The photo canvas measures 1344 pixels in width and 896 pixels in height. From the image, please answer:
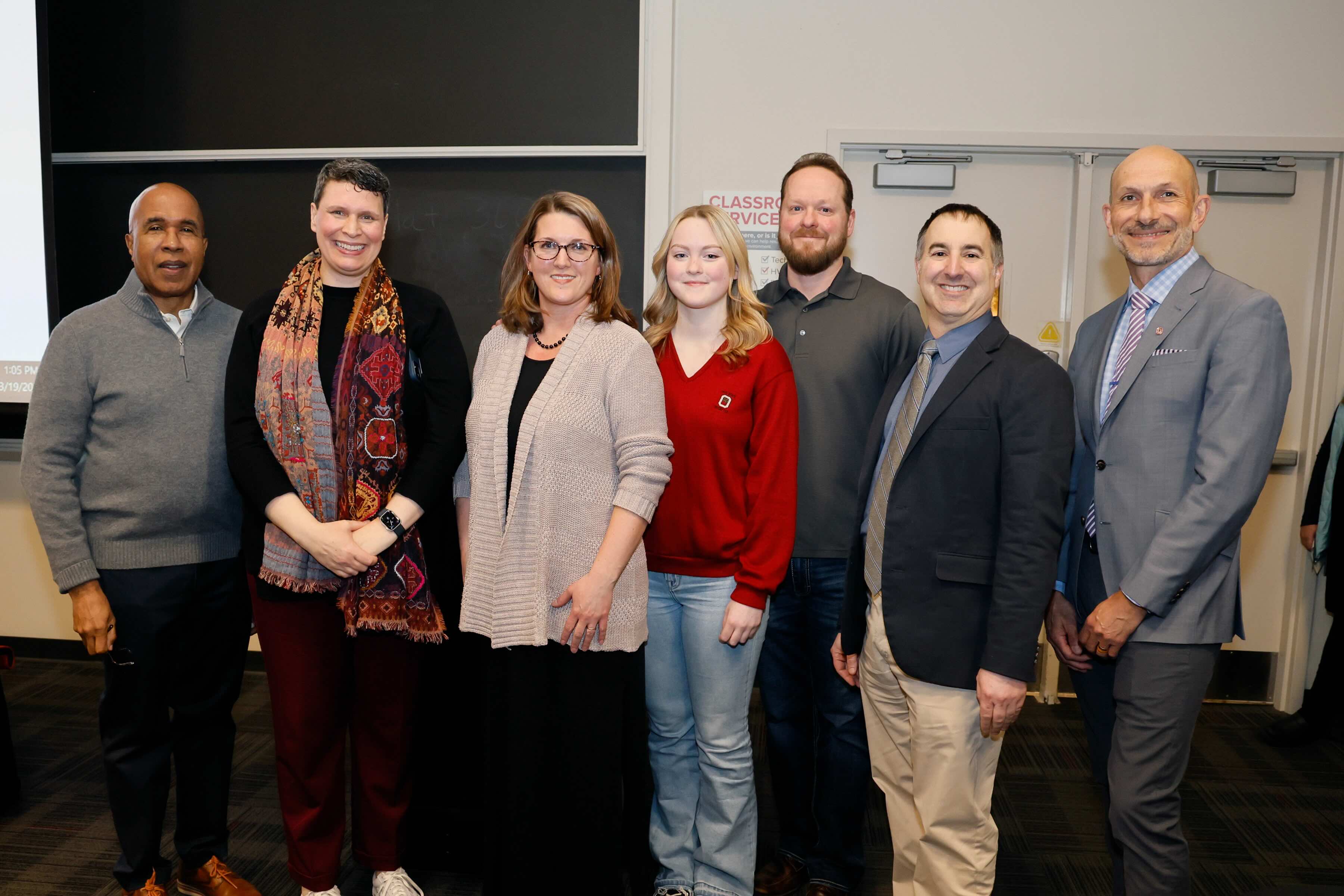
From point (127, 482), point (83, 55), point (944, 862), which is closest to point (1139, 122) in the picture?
point (944, 862)

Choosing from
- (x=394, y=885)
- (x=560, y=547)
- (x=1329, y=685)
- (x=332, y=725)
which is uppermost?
(x=560, y=547)

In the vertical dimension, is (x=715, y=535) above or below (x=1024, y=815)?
above

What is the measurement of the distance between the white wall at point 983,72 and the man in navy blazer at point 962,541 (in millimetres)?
1978

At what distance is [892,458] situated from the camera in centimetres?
177

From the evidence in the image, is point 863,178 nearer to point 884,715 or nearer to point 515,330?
point 515,330

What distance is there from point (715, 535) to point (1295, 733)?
2.92 metres

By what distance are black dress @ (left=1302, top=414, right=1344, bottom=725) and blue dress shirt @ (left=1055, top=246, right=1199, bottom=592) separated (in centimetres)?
209

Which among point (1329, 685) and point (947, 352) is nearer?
point (947, 352)

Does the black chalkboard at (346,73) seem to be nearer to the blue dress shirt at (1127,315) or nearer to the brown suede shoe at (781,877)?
the blue dress shirt at (1127,315)

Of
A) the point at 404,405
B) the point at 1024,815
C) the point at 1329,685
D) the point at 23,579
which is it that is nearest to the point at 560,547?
the point at 404,405

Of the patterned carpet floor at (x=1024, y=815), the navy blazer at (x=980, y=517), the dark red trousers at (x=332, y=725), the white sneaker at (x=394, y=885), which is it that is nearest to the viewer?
the navy blazer at (x=980, y=517)

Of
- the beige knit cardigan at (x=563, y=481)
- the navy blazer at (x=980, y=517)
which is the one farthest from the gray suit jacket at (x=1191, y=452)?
the beige knit cardigan at (x=563, y=481)

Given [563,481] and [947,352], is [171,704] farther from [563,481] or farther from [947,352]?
[947,352]

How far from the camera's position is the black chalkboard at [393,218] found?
11.5ft
